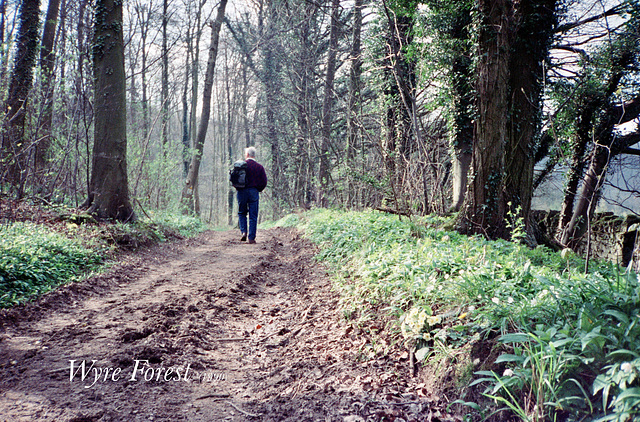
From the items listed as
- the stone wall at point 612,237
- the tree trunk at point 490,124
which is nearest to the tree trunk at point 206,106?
the tree trunk at point 490,124

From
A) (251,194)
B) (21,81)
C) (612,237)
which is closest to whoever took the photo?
(21,81)

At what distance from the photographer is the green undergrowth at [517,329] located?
1.82 metres

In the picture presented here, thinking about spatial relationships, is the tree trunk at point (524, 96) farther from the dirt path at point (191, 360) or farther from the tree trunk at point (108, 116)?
the tree trunk at point (108, 116)

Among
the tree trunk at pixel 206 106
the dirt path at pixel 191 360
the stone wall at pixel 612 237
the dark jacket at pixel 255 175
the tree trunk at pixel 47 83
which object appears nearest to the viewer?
the dirt path at pixel 191 360

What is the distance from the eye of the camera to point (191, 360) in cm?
294

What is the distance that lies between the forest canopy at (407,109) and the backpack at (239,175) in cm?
219

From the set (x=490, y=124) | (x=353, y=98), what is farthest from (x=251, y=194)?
(x=353, y=98)

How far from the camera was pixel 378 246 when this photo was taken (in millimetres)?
5305

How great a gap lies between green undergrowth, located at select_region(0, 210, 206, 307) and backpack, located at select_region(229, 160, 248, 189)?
7.39 ft

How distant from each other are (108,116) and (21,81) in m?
3.09

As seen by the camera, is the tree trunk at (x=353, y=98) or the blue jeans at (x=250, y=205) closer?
the blue jeans at (x=250, y=205)

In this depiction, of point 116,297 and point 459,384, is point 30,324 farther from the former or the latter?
point 459,384

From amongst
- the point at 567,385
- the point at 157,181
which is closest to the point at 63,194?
the point at 157,181

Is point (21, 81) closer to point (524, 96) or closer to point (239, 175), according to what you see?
point (239, 175)
